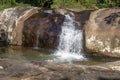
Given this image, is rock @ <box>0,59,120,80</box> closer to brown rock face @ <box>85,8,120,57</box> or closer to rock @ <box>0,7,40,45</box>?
brown rock face @ <box>85,8,120,57</box>

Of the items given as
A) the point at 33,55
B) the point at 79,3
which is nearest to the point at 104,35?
the point at 33,55

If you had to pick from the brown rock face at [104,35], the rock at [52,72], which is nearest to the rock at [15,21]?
the brown rock face at [104,35]

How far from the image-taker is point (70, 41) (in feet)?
48.9

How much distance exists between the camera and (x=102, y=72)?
303 inches

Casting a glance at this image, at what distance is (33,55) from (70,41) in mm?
2106

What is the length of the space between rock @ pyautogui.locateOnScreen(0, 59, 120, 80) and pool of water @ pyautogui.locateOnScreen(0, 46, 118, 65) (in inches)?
183

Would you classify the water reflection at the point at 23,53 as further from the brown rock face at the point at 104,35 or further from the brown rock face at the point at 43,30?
the brown rock face at the point at 104,35

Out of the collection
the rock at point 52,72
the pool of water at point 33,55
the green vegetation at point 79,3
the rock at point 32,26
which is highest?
the green vegetation at point 79,3

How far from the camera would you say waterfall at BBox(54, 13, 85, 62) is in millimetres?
14349

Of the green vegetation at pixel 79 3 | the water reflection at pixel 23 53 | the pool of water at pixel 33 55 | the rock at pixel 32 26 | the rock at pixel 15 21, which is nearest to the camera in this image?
the pool of water at pixel 33 55

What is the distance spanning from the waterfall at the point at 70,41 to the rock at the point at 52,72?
5.97m

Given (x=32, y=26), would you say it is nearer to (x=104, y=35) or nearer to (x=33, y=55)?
(x=33, y=55)

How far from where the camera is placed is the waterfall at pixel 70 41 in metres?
14.3

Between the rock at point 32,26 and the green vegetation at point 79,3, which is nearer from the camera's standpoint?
the rock at point 32,26
